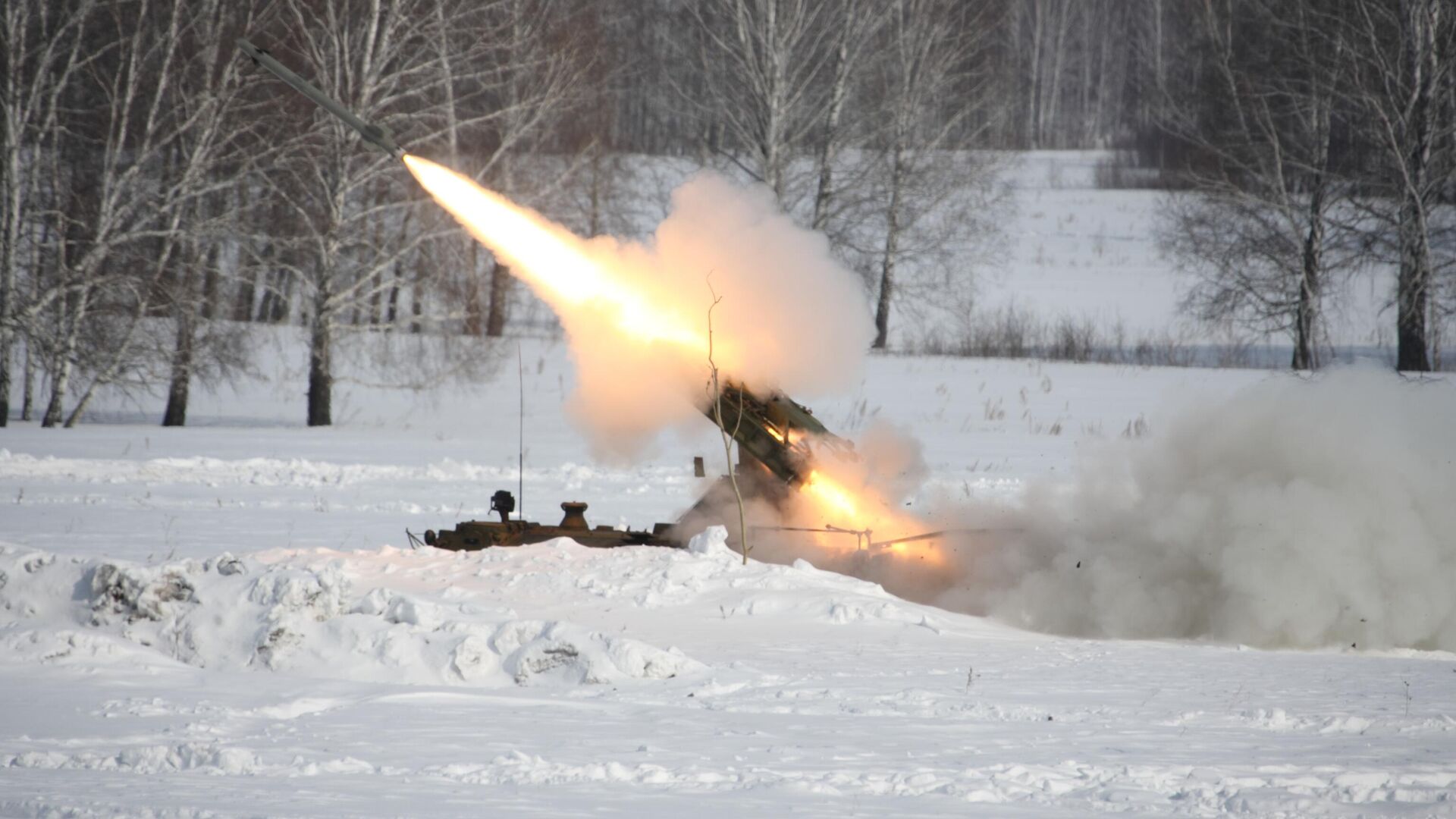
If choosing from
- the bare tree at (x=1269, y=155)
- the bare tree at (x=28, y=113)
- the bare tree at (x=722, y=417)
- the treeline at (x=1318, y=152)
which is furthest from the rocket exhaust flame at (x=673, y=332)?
the bare tree at (x=1269, y=155)

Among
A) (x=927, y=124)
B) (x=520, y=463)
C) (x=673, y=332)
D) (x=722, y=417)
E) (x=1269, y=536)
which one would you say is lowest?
(x=1269, y=536)

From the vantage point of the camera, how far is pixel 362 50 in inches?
952

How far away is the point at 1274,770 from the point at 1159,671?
A: 253cm

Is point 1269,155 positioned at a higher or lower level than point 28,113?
higher

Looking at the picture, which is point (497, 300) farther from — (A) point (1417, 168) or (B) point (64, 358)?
(A) point (1417, 168)

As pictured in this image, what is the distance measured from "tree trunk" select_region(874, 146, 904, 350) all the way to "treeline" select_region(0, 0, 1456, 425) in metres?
0.17

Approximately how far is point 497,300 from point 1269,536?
25308 mm

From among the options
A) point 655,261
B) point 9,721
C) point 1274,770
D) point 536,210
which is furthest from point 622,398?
point 536,210

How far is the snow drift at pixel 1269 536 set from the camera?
1077 cm

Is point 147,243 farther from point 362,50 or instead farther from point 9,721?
point 9,721

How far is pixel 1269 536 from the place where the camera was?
35.4ft

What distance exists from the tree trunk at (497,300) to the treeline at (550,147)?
127 mm

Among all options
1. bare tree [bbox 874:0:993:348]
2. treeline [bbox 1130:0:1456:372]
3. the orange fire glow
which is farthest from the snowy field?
bare tree [bbox 874:0:993:348]

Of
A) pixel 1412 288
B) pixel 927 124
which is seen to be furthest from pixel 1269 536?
pixel 927 124
